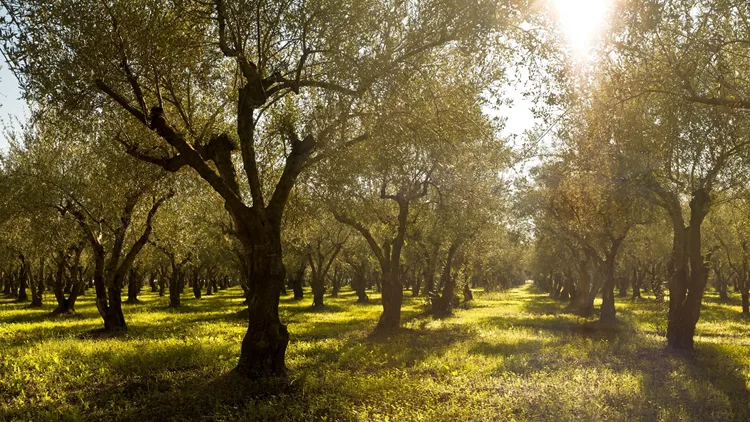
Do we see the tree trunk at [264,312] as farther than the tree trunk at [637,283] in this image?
No

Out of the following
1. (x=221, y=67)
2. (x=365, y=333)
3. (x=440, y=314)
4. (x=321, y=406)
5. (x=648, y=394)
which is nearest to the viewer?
(x=321, y=406)

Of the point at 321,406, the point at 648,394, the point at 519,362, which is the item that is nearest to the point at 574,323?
the point at 519,362

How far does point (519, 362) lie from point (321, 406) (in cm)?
874

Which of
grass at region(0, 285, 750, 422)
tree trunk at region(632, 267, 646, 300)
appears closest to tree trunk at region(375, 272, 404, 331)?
grass at region(0, 285, 750, 422)

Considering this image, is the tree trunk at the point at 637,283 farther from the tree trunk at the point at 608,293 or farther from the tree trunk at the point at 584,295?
the tree trunk at the point at 608,293

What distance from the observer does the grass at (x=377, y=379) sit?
1055 cm

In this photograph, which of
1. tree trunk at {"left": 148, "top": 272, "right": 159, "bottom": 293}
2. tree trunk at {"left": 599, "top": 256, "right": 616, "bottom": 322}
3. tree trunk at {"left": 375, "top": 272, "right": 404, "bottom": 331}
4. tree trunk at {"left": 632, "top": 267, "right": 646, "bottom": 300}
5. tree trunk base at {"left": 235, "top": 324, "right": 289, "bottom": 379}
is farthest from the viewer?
tree trunk at {"left": 148, "top": 272, "right": 159, "bottom": 293}

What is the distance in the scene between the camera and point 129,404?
35.7ft

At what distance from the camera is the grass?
10.6 m

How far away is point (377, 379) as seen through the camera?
13695 mm

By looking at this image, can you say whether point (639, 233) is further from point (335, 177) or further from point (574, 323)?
point (335, 177)

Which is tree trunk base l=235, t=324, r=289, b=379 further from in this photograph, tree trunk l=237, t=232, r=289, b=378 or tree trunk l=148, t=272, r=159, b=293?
tree trunk l=148, t=272, r=159, b=293

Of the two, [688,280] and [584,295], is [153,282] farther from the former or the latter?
[688,280]

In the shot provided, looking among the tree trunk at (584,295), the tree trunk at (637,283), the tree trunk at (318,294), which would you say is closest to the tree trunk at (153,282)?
the tree trunk at (318,294)
